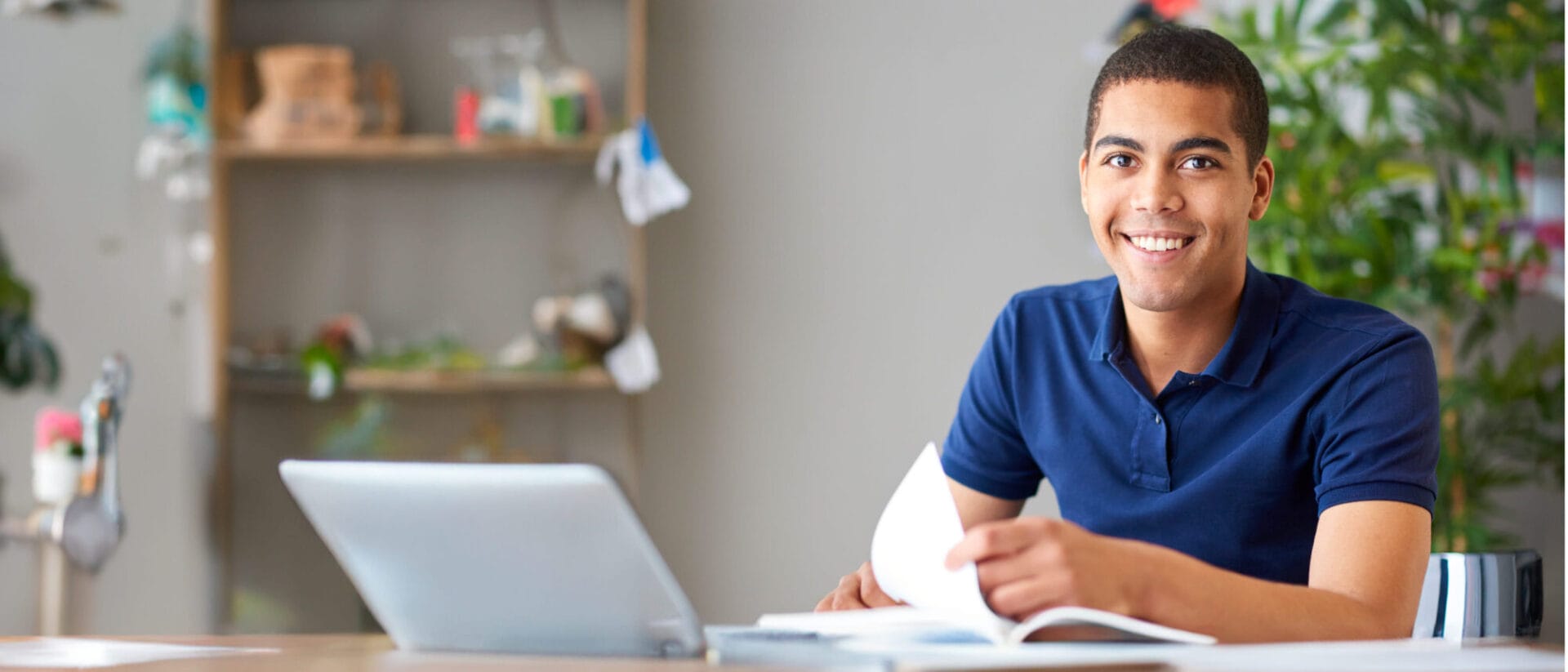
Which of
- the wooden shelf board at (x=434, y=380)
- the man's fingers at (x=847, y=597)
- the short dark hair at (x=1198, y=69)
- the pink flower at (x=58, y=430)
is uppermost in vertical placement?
the short dark hair at (x=1198, y=69)

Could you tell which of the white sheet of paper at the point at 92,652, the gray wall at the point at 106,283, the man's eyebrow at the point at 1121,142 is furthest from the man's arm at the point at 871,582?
the gray wall at the point at 106,283

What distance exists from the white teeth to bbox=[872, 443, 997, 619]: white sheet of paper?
1.56ft

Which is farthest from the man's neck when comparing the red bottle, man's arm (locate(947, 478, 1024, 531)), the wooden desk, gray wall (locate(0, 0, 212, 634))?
the red bottle

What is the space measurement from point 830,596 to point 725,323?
7.20ft

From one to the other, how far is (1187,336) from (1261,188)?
157 millimetres

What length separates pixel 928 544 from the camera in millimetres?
924

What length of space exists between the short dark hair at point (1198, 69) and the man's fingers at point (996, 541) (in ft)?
1.78

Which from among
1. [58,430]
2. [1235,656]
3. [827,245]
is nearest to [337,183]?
[827,245]

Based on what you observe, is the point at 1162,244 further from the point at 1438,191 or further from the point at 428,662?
the point at 1438,191

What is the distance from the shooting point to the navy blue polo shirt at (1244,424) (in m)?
1.18

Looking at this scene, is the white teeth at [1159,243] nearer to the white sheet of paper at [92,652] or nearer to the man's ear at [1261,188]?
the man's ear at [1261,188]

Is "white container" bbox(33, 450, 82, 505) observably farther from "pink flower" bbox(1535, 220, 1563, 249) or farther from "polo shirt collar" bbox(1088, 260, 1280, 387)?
"pink flower" bbox(1535, 220, 1563, 249)

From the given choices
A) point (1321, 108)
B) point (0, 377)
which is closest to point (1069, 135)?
point (1321, 108)

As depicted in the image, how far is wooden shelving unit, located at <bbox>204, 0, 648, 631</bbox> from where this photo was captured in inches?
119
